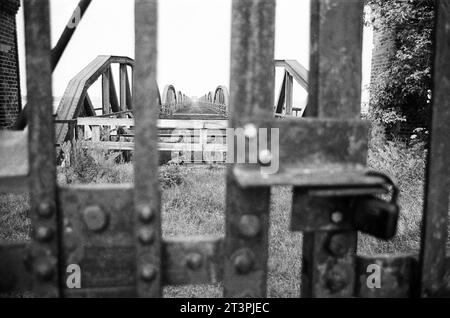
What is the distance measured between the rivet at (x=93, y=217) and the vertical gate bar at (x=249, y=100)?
0.31 meters

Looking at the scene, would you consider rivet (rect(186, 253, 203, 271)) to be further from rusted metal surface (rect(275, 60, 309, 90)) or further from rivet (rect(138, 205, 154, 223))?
Answer: rusted metal surface (rect(275, 60, 309, 90))

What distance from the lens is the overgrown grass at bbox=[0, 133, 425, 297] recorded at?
2614mm

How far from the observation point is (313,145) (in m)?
0.85

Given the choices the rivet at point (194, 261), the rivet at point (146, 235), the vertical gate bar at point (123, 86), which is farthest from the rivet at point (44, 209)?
the vertical gate bar at point (123, 86)

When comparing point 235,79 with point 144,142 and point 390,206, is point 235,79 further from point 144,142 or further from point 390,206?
point 390,206

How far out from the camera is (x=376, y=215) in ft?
2.70

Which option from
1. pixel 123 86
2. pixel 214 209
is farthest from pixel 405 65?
pixel 123 86

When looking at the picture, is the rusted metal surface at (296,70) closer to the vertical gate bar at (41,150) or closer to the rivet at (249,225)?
the rivet at (249,225)

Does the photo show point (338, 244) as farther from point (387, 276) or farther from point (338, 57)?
point (338, 57)

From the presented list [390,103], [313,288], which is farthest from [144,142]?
[390,103]

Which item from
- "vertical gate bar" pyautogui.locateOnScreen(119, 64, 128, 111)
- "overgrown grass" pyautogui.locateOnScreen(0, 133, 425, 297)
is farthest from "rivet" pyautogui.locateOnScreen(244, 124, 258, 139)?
"vertical gate bar" pyautogui.locateOnScreen(119, 64, 128, 111)

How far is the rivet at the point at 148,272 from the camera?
0.89 metres
